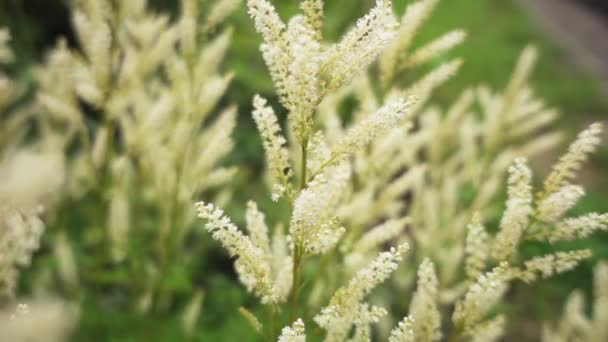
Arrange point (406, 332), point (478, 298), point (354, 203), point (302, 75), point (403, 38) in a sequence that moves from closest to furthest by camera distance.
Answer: point (302, 75)
point (406, 332)
point (478, 298)
point (403, 38)
point (354, 203)

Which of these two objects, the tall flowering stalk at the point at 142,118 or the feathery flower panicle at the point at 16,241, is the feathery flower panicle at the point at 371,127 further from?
the tall flowering stalk at the point at 142,118

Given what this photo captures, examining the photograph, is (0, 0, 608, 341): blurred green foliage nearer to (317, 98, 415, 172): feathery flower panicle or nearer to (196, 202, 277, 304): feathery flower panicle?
(196, 202, 277, 304): feathery flower panicle

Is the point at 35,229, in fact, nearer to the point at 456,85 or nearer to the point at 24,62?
the point at 24,62

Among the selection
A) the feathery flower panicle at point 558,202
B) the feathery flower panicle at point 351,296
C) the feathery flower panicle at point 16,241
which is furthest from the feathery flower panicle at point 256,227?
the feathery flower panicle at point 558,202

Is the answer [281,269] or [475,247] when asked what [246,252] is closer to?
[281,269]

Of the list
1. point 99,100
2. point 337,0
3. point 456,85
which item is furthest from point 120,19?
point 456,85

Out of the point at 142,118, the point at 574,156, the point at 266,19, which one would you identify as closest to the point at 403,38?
the point at 574,156

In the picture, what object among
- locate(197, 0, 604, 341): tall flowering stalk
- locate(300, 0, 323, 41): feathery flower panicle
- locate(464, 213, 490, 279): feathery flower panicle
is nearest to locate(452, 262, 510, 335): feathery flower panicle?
locate(197, 0, 604, 341): tall flowering stalk
